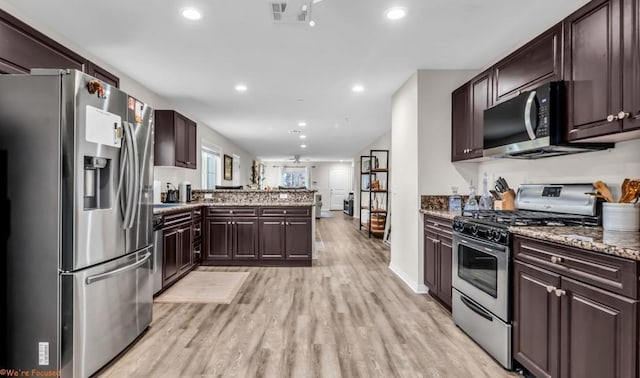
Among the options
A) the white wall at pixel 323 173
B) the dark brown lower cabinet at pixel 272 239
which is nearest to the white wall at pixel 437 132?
the dark brown lower cabinet at pixel 272 239

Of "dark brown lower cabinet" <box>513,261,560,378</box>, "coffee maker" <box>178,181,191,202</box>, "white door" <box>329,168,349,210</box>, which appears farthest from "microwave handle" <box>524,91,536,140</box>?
"white door" <box>329,168,349,210</box>

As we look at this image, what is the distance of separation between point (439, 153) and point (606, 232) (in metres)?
2.01

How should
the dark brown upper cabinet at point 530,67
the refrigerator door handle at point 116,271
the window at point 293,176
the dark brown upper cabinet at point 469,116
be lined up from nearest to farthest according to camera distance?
the refrigerator door handle at point 116,271, the dark brown upper cabinet at point 530,67, the dark brown upper cabinet at point 469,116, the window at point 293,176

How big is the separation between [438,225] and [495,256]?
3.42 feet

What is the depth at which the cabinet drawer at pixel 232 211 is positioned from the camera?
4816 millimetres

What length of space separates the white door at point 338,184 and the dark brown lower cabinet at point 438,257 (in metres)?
12.4

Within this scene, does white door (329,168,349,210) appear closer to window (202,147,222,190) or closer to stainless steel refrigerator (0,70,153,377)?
window (202,147,222,190)

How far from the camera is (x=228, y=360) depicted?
7.23ft

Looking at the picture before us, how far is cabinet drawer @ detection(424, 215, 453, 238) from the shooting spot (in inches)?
117

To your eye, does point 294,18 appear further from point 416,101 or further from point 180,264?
point 180,264

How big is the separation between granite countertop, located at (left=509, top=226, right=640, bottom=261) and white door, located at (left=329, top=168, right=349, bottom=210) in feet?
45.7

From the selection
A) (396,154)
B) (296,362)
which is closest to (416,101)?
(396,154)

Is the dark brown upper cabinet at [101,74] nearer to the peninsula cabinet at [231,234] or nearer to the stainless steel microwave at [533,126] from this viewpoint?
the peninsula cabinet at [231,234]

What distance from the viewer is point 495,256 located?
86.0 inches
